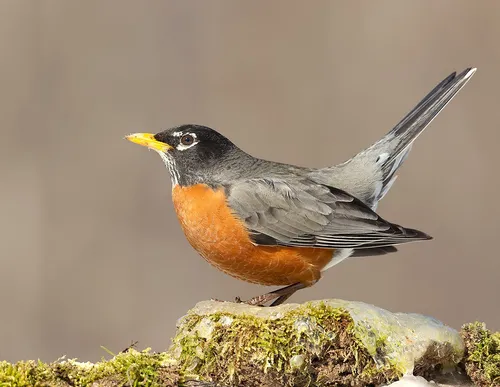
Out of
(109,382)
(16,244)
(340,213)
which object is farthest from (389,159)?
(16,244)

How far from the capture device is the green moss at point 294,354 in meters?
3.92

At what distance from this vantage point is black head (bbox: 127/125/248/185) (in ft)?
20.5

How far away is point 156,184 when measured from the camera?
9.59 metres

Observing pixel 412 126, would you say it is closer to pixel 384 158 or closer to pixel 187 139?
pixel 384 158

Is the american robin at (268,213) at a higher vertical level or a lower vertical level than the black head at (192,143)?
lower

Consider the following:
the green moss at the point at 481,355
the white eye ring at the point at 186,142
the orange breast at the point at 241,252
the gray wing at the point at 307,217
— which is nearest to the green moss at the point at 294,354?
the green moss at the point at 481,355

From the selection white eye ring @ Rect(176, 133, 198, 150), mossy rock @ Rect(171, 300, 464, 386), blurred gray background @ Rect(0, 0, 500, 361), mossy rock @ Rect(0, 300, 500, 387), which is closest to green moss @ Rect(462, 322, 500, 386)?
mossy rock @ Rect(0, 300, 500, 387)

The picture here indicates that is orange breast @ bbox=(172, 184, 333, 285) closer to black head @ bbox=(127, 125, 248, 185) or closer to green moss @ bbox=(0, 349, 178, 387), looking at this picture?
black head @ bbox=(127, 125, 248, 185)

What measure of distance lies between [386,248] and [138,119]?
14.2 ft

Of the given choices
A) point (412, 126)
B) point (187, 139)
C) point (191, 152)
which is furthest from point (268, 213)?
point (412, 126)

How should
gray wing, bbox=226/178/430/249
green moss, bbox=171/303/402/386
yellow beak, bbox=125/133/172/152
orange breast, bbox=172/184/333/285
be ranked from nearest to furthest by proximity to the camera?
green moss, bbox=171/303/402/386 < orange breast, bbox=172/184/333/285 < gray wing, bbox=226/178/430/249 < yellow beak, bbox=125/133/172/152

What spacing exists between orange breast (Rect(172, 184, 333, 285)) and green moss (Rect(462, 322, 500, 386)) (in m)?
1.58

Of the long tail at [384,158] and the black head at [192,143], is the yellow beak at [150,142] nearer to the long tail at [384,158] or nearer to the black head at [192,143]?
the black head at [192,143]

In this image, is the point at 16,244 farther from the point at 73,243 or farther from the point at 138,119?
the point at 138,119
